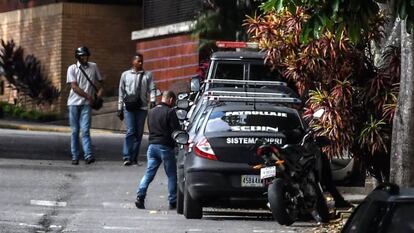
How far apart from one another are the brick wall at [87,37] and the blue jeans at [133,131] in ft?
41.5

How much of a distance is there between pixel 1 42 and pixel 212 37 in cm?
969

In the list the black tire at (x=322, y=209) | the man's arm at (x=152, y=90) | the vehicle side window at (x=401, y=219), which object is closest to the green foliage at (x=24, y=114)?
the man's arm at (x=152, y=90)

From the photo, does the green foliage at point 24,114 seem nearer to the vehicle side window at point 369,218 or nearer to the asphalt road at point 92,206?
the asphalt road at point 92,206

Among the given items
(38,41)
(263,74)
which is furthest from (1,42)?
(263,74)

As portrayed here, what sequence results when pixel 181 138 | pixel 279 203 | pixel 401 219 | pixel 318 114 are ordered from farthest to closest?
pixel 181 138 → pixel 318 114 → pixel 279 203 → pixel 401 219

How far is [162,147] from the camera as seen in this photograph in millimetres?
→ 15047

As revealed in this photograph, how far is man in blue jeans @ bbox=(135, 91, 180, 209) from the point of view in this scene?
1502 centimetres

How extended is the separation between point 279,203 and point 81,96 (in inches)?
297

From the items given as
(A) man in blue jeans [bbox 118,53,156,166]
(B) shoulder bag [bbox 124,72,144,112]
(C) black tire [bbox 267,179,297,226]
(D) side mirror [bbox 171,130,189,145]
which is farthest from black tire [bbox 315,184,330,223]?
(B) shoulder bag [bbox 124,72,144,112]

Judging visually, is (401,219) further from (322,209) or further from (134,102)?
(134,102)

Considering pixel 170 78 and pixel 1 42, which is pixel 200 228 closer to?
pixel 170 78

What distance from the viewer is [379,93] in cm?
1354

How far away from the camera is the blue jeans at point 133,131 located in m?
19.3

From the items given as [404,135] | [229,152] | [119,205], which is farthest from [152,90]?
[404,135]
